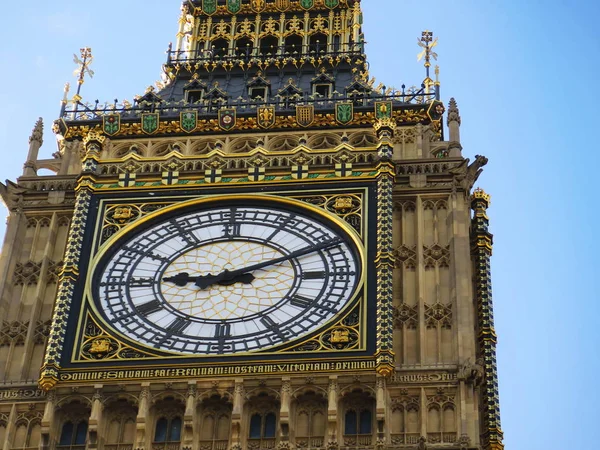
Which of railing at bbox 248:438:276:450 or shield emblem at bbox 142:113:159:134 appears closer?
railing at bbox 248:438:276:450

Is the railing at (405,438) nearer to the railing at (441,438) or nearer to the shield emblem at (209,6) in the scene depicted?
the railing at (441,438)

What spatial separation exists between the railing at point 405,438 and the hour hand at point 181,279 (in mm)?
4114

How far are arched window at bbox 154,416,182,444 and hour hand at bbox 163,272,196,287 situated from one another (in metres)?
2.48

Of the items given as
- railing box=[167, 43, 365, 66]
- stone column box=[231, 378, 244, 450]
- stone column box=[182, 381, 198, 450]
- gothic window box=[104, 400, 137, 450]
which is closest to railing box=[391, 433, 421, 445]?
stone column box=[231, 378, 244, 450]

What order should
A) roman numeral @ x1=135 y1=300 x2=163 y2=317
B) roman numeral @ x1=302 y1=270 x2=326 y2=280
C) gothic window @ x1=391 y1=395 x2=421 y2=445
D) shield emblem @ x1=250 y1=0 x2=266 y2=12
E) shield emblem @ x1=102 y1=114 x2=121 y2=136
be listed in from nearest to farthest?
gothic window @ x1=391 y1=395 x2=421 y2=445
roman numeral @ x1=135 y1=300 x2=163 y2=317
roman numeral @ x1=302 y1=270 x2=326 y2=280
shield emblem @ x1=102 y1=114 x2=121 y2=136
shield emblem @ x1=250 y1=0 x2=266 y2=12

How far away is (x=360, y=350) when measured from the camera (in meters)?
25.4

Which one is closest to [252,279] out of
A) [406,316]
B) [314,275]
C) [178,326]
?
[314,275]

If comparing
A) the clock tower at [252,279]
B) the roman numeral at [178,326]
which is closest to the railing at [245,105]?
the clock tower at [252,279]

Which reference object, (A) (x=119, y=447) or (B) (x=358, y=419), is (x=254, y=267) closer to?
(B) (x=358, y=419)

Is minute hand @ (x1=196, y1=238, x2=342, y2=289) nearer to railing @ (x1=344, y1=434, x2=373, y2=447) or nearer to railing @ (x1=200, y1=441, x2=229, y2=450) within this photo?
railing @ (x1=200, y1=441, x2=229, y2=450)

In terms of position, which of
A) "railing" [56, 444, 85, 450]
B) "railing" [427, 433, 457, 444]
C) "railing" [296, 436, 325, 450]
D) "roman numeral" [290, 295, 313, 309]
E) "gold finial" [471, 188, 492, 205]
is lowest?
"railing" [56, 444, 85, 450]

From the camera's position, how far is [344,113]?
3053 centimetres

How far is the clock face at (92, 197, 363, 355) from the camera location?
26.1 m

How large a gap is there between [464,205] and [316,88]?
498 cm
